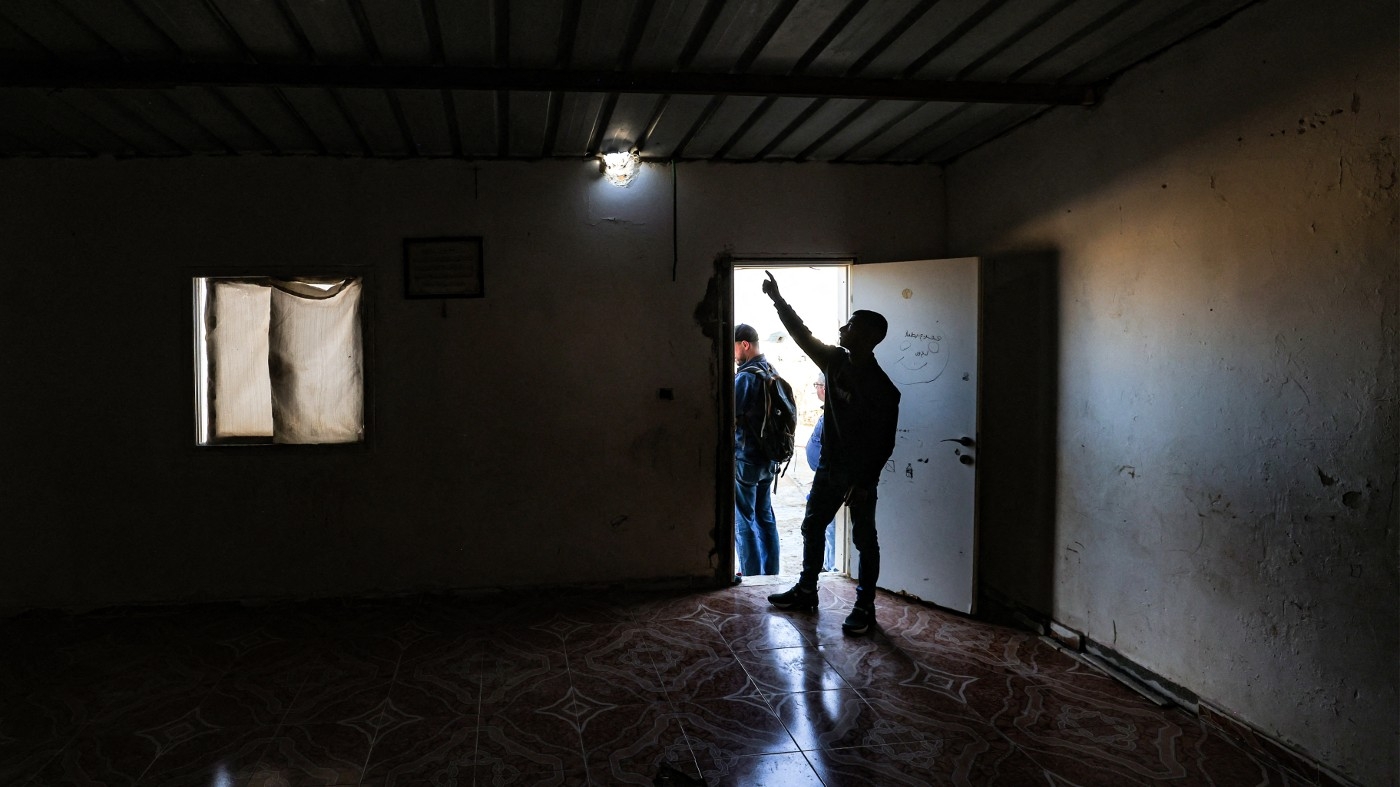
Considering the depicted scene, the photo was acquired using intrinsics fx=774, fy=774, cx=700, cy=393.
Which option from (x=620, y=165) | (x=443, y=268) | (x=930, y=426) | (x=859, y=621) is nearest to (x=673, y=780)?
(x=859, y=621)

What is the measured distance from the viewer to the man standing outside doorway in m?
3.96

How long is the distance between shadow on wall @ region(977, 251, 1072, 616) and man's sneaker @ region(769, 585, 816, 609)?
1.01 metres

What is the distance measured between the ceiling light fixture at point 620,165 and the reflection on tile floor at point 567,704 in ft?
8.12

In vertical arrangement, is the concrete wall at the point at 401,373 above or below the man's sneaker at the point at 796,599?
above

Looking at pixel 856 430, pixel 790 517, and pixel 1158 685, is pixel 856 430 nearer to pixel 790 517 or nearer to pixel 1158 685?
pixel 1158 685

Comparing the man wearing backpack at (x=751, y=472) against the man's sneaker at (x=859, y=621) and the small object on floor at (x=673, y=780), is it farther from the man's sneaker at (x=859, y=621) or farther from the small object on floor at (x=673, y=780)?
the small object on floor at (x=673, y=780)

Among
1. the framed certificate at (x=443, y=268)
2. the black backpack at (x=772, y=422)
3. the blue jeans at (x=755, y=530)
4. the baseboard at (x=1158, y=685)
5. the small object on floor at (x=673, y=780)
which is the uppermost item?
the framed certificate at (x=443, y=268)

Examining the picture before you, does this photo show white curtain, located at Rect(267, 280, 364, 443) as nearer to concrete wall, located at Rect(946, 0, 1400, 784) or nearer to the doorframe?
the doorframe

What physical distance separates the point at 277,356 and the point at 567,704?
2752mm

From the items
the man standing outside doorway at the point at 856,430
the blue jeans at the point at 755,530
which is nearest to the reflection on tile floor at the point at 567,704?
the man standing outside doorway at the point at 856,430

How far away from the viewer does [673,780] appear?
8.46 feet

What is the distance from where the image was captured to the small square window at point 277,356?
446 centimetres

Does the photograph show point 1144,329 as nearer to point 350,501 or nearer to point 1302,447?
point 1302,447

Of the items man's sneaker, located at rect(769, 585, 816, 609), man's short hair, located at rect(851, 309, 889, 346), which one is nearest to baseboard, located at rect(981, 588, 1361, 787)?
man's sneaker, located at rect(769, 585, 816, 609)
